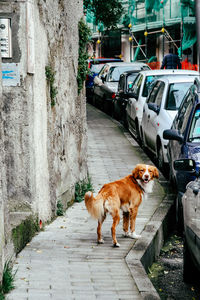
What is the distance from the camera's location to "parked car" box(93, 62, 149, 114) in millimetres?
22106

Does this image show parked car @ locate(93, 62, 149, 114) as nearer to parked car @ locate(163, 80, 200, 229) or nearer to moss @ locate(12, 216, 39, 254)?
parked car @ locate(163, 80, 200, 229)

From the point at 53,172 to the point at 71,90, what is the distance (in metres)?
1.87

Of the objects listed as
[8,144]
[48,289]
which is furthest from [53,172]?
[48,289]

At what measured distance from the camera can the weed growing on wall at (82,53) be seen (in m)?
10.4

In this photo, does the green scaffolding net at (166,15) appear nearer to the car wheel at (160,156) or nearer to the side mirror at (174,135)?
the car wheel at (160,156)

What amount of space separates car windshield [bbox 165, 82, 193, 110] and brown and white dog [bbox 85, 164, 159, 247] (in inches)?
206

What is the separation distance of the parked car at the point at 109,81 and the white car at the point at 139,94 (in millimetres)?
4383

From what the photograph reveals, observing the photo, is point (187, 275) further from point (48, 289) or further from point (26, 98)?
point (26, 98)

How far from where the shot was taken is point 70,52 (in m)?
9.64

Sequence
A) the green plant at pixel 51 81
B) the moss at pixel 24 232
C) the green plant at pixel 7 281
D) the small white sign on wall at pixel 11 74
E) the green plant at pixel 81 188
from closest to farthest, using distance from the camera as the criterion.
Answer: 1. the green plant at pixel 7 281
2. the moss at pixel 24 232
3. the small white sign on wall at pixel 11 74
4. the green plant at pixel 51 81
5. the green plant at pixel 81 188

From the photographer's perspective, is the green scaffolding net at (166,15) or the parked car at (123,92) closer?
the parked car at (123,92)

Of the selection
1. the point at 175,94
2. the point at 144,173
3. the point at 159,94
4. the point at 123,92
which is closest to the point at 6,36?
the point at 144,173

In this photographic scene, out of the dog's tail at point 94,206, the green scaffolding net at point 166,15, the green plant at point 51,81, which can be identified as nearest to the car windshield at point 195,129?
the green plant at point 51,81

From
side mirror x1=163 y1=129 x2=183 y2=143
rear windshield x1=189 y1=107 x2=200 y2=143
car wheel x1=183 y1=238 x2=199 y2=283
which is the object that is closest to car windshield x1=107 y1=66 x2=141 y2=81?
side mirror x1=163 y1=129 x2=183 y2=143
